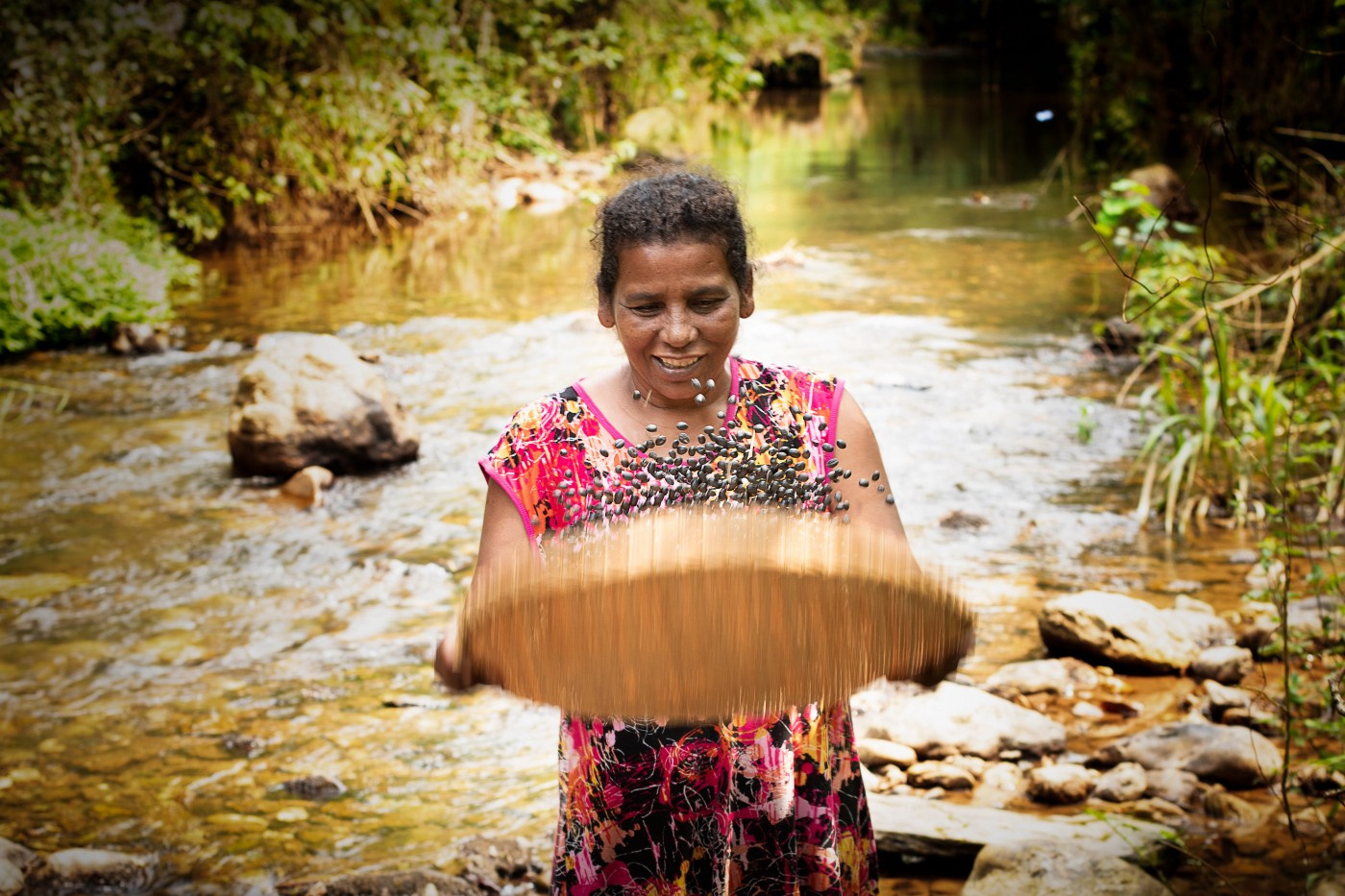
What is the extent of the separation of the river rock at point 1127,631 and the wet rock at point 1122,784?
80 centimetres

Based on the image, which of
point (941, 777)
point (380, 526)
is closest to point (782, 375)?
point (941, 777)

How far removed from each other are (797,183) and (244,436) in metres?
10.5

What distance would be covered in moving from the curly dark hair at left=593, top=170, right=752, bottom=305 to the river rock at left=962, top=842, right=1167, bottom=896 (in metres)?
1.55

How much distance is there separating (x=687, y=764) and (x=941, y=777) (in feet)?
6.01

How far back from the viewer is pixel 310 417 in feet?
20.6

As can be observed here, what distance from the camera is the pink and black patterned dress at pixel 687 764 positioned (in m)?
1.91

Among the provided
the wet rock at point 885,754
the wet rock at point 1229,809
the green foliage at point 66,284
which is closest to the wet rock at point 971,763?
the wet rock at point 885,754

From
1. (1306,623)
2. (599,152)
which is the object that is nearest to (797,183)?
(599,152)

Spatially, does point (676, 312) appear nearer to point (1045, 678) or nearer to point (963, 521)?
point (1045, 678)

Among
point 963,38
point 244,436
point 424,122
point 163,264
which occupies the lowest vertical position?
point 244,436

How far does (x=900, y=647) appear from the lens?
1.55 metres

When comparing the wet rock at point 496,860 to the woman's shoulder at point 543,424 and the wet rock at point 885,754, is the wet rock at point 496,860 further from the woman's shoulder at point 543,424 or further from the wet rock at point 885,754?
the woman's shoulder at point 543,424

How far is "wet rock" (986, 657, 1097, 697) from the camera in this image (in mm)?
4086

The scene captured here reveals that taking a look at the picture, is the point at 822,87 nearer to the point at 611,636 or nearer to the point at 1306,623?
the point at 1306,623
